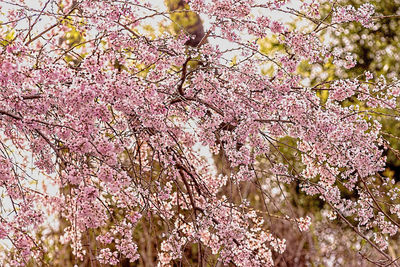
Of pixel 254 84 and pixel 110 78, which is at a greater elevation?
pixel 254 84

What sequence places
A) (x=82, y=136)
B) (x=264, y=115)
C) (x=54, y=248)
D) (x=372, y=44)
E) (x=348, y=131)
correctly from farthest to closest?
(x=372, y=44)
(x=54, y=248)
(x=264, y=115)
(x=348, y=131)
(x=82, y=136)

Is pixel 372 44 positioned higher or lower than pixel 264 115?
higher

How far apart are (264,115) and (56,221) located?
348cm

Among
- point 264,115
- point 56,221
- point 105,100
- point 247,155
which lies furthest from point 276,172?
point 56,221

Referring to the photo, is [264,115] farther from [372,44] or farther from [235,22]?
[372,44]

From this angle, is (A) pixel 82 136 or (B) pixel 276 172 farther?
(B) pixel 276 172

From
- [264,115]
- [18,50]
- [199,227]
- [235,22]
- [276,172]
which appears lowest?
[199,227]

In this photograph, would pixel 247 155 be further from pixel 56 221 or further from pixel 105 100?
pixel 56 221

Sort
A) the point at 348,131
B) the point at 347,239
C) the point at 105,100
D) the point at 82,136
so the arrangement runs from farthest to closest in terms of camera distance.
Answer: the point at 347,239, the point at 348,131, the point at 105,100, the point at 82,136

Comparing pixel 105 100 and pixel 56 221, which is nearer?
pixel 105 100

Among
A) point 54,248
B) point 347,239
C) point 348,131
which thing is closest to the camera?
point 348,131

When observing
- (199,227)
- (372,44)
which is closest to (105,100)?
(199,227)

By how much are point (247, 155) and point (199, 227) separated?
0.46 metres

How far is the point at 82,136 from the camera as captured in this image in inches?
74.0
